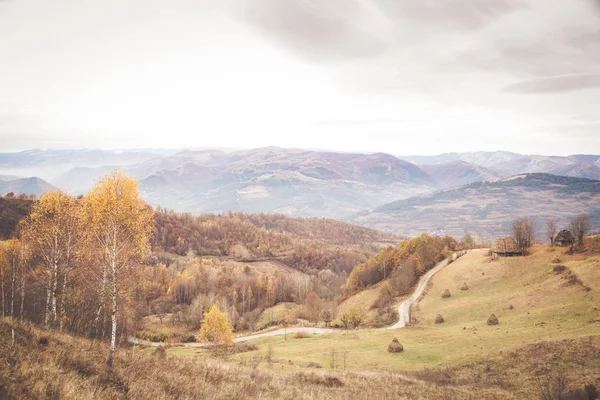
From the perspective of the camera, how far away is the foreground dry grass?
30.9 ft

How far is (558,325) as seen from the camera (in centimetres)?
3534

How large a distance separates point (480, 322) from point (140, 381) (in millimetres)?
52368

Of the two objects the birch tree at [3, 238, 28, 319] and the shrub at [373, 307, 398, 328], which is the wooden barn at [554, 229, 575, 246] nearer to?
the shrub at [373, 307, 398, 328]

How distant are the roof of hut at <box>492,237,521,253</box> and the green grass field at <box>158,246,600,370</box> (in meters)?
3.25

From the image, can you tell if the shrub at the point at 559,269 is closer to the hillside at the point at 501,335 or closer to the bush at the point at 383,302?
the hillside at the point at 501,335

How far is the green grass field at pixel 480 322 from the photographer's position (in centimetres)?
3497

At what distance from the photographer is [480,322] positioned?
161 feet

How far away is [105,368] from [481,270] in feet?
264

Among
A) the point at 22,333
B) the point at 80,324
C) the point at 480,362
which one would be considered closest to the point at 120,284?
the point at 22,333

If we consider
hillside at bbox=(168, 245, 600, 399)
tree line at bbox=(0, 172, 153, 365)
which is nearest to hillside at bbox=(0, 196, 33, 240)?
tree line at bbox=(0, 172, 153, 365)

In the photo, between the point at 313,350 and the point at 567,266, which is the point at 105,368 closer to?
the point at 313,350

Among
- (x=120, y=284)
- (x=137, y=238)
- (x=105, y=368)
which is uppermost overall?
(x=137, y=238)

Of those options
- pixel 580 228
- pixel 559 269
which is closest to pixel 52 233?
pixel 559 269

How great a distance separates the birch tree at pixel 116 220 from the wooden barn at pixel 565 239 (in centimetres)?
8413
